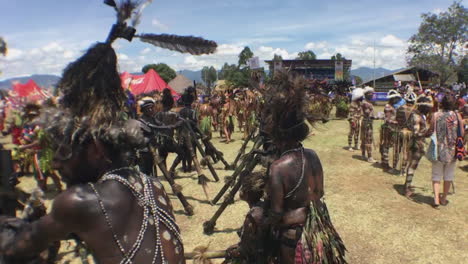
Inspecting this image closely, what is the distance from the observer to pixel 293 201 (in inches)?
99.2

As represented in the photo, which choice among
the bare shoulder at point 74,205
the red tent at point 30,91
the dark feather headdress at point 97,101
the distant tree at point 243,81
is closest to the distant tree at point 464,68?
the distant tree at point 243,81

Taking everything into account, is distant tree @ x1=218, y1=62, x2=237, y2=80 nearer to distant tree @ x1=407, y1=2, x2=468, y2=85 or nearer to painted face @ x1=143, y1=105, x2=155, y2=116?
distant tree @ x1=407, y1=2, x2=468, y2=85

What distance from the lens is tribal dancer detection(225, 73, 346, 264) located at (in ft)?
8.07

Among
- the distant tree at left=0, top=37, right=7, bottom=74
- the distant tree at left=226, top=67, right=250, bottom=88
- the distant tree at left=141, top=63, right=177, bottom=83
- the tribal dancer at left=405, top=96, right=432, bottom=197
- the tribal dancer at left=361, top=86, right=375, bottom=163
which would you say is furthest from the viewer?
the distant tree at left=141, top=63, right=177, bottom=83

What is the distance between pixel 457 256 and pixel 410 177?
8.01 feet

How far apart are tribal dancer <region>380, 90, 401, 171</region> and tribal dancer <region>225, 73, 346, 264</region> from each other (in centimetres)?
650

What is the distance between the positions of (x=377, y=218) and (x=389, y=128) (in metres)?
3.46

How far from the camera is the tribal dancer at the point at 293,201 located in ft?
8.07

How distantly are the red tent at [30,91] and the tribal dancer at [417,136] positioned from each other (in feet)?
22.9

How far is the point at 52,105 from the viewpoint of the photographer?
73.7 inches

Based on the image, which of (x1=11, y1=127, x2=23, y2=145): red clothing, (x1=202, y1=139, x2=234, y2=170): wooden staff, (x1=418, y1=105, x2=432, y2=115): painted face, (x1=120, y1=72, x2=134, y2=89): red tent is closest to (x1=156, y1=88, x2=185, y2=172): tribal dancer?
(x1=202, y1=139, x2=234, y2=170): wooden staff

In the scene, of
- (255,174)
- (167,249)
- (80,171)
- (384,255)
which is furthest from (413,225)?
(80,171)

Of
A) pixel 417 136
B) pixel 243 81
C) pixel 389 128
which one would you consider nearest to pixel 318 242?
pixel 243 81

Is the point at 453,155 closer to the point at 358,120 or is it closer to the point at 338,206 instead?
the point at 338,206
